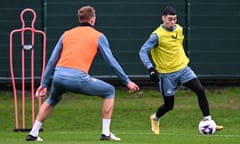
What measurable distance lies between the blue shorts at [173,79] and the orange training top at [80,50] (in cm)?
334

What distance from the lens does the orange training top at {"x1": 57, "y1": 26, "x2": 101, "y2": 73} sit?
43.5ft

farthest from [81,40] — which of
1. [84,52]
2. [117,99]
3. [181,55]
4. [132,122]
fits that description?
[117,99]

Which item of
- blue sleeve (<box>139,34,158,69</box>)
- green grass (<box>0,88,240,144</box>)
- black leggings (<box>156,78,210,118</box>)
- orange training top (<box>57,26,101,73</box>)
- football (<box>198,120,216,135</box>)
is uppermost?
orange training top (<box>57,26,101,73</box>)

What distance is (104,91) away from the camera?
1338cm

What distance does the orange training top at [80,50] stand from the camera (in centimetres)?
1327

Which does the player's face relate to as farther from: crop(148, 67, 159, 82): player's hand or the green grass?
the green grass

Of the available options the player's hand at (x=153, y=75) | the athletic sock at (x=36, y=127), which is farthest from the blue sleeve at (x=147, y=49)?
the athletic sock at (x=36, y=127)

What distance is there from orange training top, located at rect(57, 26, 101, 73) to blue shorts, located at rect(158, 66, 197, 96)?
3.34m

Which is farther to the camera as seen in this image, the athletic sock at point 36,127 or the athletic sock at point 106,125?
the athletic sock at point 36,127

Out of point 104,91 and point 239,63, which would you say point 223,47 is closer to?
point 239,63

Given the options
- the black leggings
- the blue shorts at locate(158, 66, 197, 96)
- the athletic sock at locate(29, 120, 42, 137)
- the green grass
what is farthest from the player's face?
the athletic sock at locate(29, 120, 42, 137)

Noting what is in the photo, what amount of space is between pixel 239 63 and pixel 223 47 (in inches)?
22.0

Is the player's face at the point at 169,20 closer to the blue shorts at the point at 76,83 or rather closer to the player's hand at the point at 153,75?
the player's hand at the point at 153,75

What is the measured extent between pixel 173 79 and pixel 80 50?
352 cm
